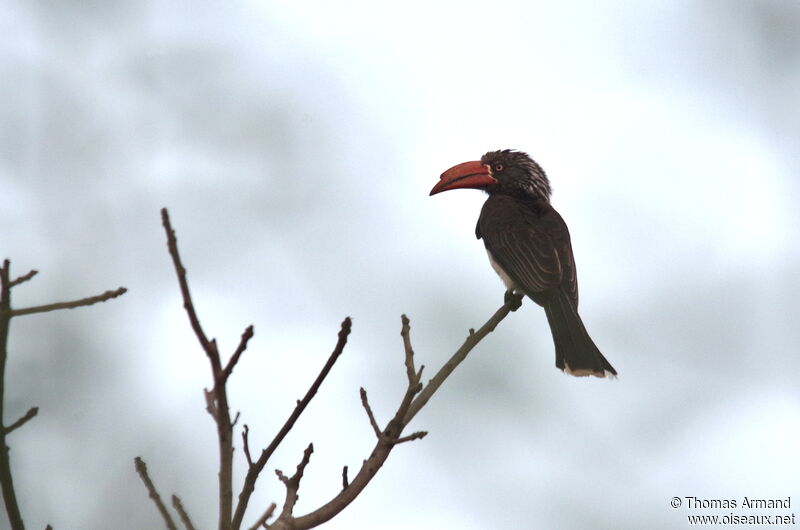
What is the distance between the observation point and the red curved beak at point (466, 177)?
718 centimetres

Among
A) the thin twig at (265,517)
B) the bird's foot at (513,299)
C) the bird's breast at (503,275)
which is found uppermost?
the bird's breast at (503,275)

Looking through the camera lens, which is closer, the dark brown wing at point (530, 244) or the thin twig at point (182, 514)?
the thin twig at point (182, 514)

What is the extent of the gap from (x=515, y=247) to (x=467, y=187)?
4.81 feet

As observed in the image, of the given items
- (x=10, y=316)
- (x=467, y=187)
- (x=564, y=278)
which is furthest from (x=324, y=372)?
(x=467, y=187)

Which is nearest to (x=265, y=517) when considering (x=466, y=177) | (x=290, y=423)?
(x=290, y=423)

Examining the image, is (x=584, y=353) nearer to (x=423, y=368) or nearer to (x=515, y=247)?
(x=515, y=247)

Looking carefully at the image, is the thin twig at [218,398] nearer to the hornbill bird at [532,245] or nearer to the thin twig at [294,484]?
the thin twig at [294,484]

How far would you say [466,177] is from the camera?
724 centimetres

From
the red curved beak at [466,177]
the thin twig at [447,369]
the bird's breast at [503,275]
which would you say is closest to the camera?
the thin twig at [447,369]

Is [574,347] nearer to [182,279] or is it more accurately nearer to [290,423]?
[290,423]

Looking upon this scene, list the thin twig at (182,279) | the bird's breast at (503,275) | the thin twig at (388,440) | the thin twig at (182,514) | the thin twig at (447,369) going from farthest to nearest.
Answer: the bird's breast at (503,275) < the thin twig at (447,369) < the thin twig at (388,440) < the thin twig at (182,514) < the thin twig at (182,279)

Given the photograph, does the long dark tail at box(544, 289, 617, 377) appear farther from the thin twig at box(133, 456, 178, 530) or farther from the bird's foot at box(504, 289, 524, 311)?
the thin twig at box(133, 456, 178, 530)

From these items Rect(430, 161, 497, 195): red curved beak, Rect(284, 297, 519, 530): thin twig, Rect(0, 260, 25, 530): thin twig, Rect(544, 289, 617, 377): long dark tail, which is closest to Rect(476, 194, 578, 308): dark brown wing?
Rect(544, 289, 617, 377): long dark tail

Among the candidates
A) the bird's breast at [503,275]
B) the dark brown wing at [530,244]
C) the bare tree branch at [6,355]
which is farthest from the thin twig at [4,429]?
the bird's breast at [503,275]
